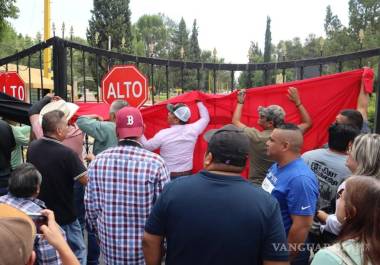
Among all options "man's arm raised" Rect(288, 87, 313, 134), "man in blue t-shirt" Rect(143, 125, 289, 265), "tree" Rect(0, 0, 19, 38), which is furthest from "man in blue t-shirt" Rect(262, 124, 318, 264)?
"tree" Rect(0, 0, 19, 38)

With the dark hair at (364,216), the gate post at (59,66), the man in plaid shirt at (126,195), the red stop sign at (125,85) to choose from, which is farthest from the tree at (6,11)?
the dark hair at (364,216)

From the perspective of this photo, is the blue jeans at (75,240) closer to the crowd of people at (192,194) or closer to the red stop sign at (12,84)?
the crowd of people at (192,194)

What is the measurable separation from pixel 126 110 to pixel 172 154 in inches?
59.8

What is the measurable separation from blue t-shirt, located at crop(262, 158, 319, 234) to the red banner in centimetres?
179

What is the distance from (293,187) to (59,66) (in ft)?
11.9

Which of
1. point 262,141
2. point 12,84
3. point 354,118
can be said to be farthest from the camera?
point 12,84

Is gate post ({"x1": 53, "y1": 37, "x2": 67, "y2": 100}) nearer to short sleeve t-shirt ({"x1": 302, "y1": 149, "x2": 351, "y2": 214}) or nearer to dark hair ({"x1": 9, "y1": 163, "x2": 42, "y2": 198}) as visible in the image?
dark hair ({"x1": 9, "y1": 163, "x2": 42, "y2": 198})

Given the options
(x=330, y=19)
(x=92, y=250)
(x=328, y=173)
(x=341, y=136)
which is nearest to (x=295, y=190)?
(x=328, y=173)

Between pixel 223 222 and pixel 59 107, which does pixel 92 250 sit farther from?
pixel 223 222

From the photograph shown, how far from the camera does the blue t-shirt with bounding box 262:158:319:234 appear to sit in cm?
270

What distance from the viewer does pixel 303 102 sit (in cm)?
455

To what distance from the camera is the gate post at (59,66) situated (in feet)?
16.7

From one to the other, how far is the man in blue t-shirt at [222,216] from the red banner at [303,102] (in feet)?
8.24

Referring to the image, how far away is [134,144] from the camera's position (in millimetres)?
2990
